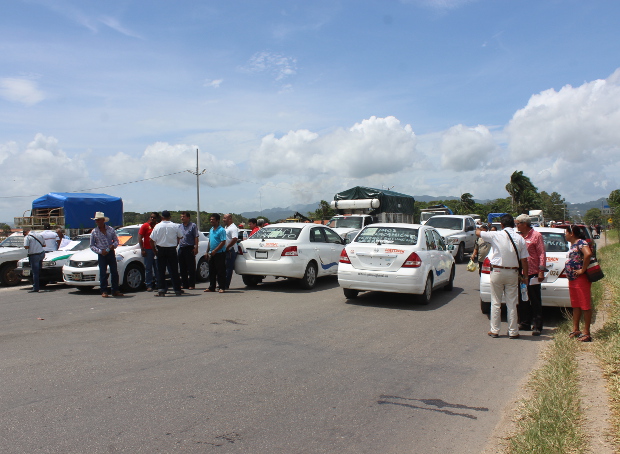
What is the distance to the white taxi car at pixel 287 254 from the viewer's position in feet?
38.1

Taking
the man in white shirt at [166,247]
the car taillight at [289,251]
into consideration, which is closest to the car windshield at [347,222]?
the car taillight at [289,251]

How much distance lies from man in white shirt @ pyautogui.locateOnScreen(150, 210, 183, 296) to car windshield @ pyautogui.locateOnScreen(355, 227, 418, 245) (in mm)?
4045

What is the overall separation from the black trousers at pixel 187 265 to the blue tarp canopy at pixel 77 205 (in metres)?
12.2

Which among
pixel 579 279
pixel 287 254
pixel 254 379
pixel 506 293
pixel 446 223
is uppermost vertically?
pixel 446 223

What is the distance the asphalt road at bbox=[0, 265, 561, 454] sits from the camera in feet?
13.0

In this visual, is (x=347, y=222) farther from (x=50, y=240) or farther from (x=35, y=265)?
(x=35, y=265)

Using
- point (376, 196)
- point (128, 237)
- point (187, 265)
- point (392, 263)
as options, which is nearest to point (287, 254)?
point (187, 265)

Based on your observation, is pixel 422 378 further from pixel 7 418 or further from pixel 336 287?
pixel 336 287

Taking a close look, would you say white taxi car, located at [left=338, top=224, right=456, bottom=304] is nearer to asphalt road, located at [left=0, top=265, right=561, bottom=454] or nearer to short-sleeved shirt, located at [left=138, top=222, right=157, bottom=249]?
asphalt road, located at [left=0, top=265, right=561, bottom=454]

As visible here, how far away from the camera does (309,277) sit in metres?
12.0

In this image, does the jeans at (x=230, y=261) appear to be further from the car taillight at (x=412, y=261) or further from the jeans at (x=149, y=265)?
the car taillight at (x=412, y=261)

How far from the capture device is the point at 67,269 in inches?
475

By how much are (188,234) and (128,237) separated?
2.30 metres

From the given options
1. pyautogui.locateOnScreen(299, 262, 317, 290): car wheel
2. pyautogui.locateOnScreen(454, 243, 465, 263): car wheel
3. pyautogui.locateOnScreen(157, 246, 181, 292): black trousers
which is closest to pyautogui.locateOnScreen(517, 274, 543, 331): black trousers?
pyautogui.locateOnScreen(299, 262, 317, 290): car wheel
